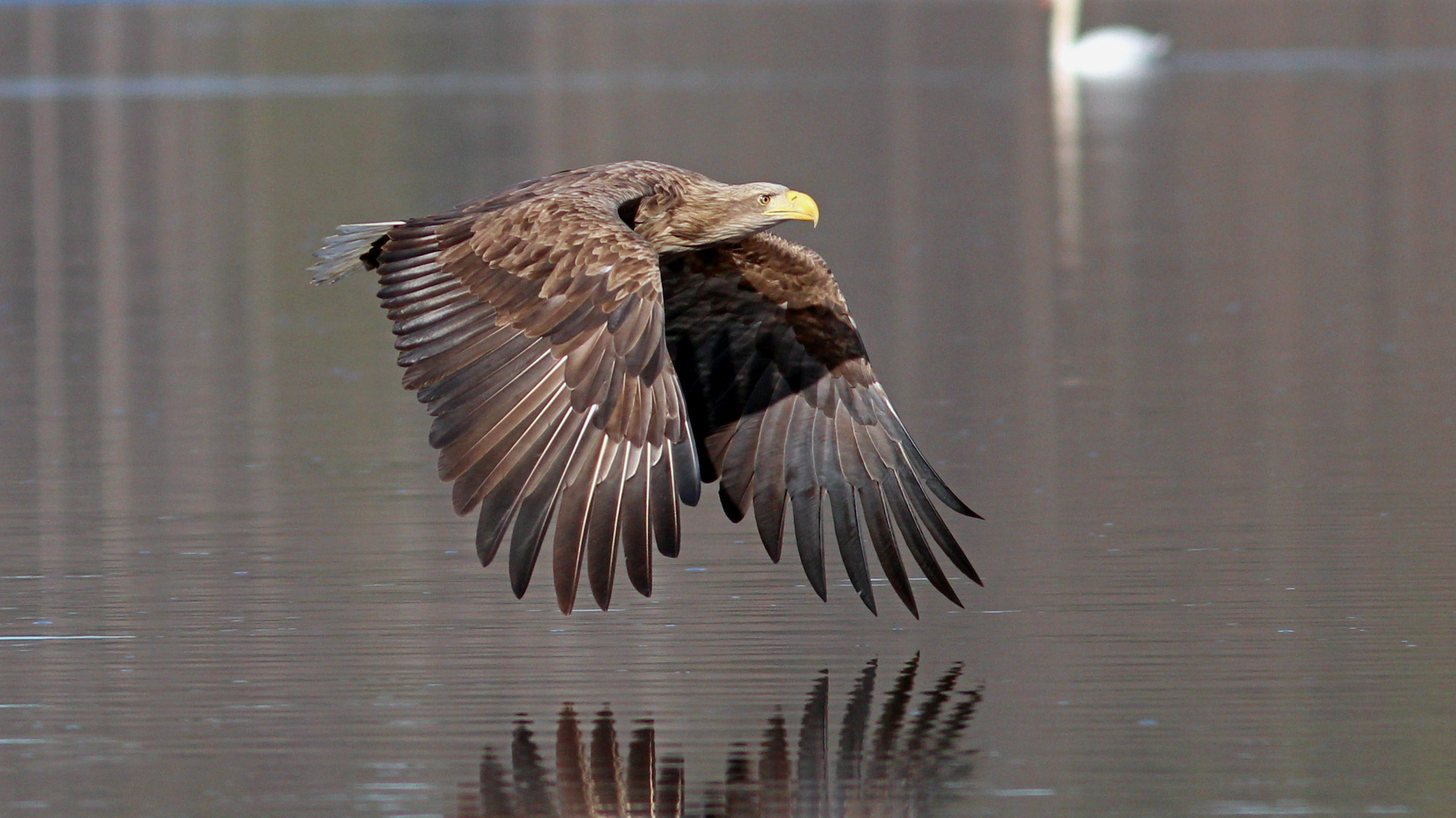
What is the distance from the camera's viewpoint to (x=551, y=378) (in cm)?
779

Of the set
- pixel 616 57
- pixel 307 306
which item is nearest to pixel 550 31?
pixel 616 57

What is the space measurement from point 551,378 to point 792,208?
1.82 m

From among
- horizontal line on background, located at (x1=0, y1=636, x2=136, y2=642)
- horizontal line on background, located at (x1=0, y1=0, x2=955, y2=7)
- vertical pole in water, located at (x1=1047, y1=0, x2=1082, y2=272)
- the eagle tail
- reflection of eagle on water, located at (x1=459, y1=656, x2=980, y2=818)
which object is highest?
horizontal line on background, located at (x1=0, y1=0, x2=955, y2=7)

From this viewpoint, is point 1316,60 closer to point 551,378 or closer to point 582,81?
point 582,81

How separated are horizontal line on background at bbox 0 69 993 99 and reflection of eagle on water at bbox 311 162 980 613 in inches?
1242

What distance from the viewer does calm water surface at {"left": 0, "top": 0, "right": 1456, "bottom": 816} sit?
6488 millimetres

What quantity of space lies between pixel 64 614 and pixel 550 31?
57223 mm

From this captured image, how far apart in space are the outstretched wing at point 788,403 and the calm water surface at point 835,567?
31 centimetres

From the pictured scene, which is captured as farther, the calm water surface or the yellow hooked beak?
the yellow hooked beak

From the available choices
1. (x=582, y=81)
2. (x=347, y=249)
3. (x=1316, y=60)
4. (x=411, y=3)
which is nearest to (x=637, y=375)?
(x=347, y=249)

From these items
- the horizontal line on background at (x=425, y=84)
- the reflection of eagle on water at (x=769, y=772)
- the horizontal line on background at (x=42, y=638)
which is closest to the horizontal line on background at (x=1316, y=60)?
the horizontal line on background at (x=425, y=84)

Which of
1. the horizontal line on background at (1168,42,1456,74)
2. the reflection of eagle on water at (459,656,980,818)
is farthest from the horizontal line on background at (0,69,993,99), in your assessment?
the reflection of eagle on water at (459,656,980,818)

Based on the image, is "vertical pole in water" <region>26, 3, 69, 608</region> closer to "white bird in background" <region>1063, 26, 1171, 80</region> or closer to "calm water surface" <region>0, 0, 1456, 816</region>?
"calm water surface" <region>0, 0, 1456, 816</region>

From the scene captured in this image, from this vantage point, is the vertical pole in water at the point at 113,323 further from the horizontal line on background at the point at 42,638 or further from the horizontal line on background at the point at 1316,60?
the horizontal line on background at the point at 1316,60
